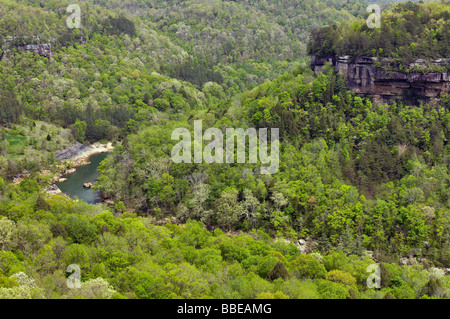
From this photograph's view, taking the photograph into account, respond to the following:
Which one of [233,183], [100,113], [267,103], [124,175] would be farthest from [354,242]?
[100,113]

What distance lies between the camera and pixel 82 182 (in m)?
92.2

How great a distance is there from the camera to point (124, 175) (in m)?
78.2

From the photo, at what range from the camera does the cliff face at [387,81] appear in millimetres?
77938

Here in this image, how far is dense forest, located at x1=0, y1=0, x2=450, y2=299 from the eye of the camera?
4125 centimetres

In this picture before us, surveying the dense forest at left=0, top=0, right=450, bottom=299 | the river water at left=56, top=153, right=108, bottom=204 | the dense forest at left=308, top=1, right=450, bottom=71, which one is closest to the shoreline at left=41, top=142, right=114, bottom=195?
A: the river water at left=56, top=153, right=108, bottom=204

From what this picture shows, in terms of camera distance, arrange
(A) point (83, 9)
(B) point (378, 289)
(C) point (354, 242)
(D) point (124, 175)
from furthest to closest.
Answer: (A) point (83, 9), (D) point (124, 175), (C) point (354, 242), (B) point (378, 289)

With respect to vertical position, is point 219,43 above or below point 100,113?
above

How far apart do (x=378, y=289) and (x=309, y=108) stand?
4417cm

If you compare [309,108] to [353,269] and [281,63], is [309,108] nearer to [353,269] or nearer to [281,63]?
[353,269]
